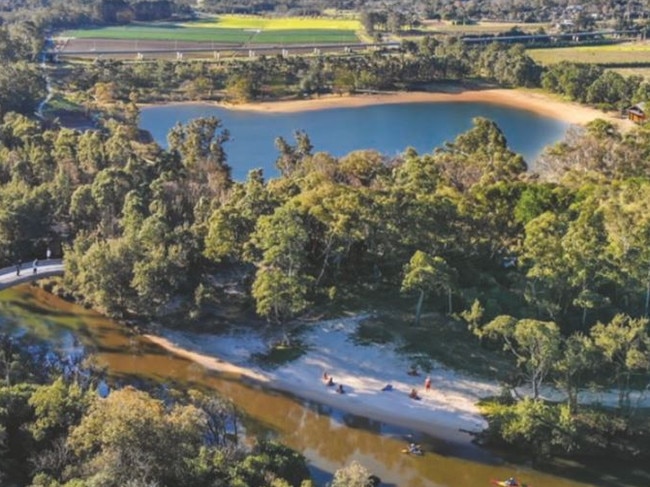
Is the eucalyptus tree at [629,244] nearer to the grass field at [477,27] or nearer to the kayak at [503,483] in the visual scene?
the kayak at [503,483]

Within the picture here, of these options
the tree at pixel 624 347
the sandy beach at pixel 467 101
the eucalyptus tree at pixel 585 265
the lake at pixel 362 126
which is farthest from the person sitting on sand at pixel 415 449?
the sandy beach at pixel 467 101

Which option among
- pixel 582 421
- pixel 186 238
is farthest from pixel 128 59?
pixel 582 421

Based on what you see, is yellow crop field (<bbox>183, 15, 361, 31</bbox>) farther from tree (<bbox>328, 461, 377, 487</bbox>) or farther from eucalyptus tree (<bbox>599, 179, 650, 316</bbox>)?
tree (<bbox>328, 461, 377, 487</bbox>)

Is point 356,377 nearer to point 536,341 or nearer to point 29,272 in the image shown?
point 536,341

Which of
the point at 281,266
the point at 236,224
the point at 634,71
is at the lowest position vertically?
the point at 281,266

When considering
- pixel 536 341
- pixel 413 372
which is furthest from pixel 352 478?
pixel 413 372
